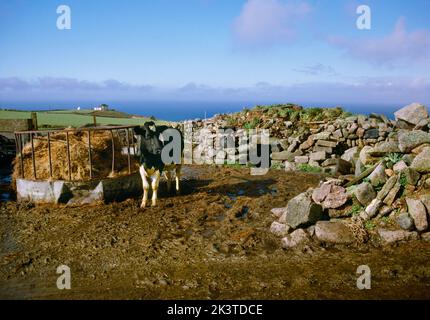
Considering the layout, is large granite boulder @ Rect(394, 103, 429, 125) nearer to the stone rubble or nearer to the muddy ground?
the stone rubble

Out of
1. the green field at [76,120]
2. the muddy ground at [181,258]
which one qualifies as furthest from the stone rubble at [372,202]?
the green field at [76,120]

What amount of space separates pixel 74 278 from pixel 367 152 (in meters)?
8.25

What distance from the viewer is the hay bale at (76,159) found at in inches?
393

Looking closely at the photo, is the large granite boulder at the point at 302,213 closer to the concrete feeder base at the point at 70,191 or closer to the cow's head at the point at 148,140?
the cow's head at the point at 148,140

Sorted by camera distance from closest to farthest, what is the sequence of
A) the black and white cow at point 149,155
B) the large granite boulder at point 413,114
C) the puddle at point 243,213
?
the puddle at point 243,213 → the black and white cow at point 149,155 → the large granite boulder at point 413,114

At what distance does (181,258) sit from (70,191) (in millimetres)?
4564

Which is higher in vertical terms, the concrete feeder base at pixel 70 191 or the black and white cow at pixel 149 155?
the black and white cow at pixel 149 155

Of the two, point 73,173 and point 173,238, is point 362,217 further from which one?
point 73,173

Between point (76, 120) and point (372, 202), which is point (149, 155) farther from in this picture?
point (76, 120)

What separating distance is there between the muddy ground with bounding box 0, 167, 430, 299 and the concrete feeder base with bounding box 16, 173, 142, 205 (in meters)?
0.30

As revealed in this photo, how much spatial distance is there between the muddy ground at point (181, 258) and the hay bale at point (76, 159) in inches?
47.5

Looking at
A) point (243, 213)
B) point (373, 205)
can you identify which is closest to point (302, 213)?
point (373, 205)

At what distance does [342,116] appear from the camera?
17875 mm
